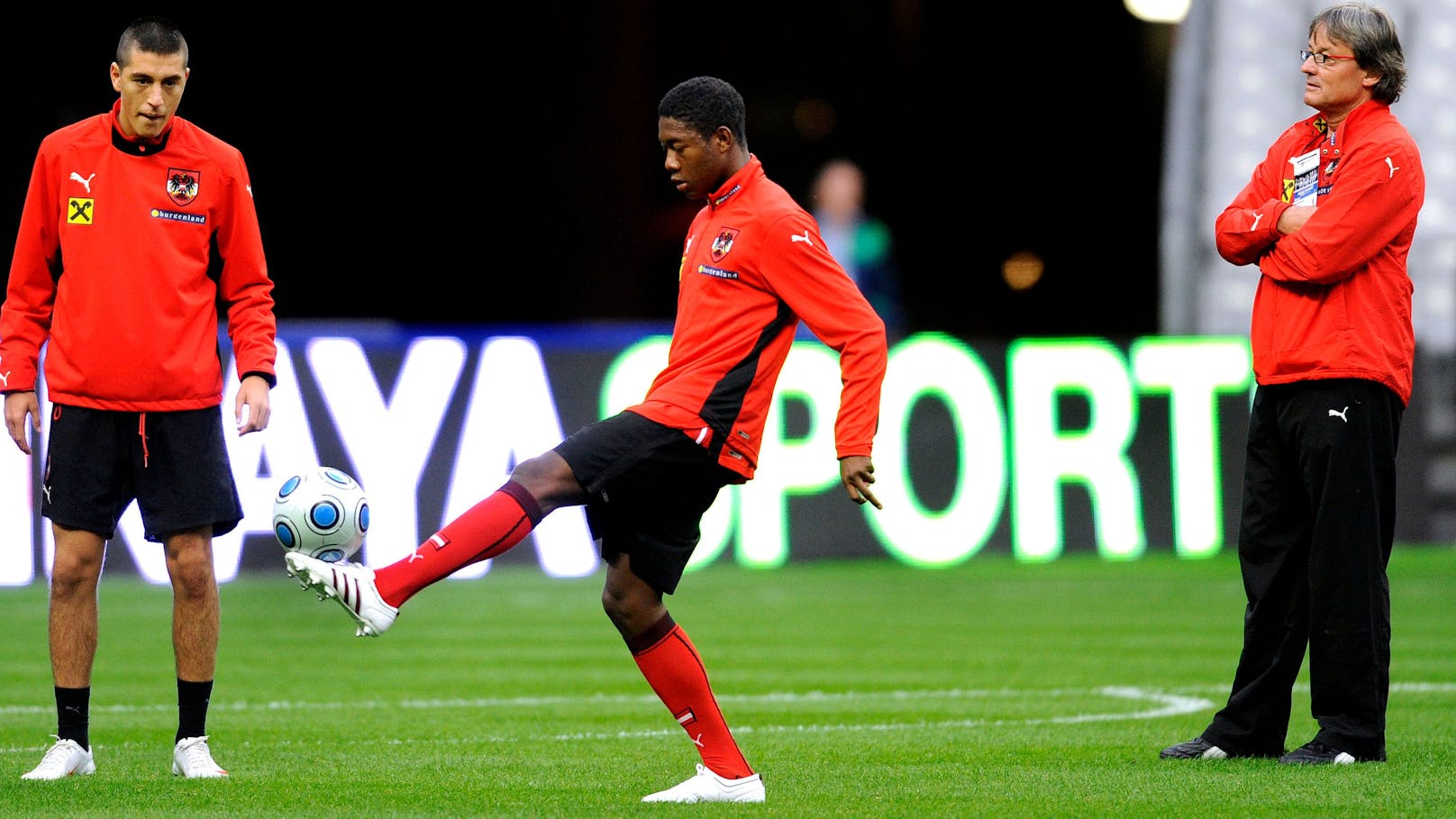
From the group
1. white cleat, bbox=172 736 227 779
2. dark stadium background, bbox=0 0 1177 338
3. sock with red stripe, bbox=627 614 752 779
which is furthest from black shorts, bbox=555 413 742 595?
dark stadium background, bbox=0 0 1177 338

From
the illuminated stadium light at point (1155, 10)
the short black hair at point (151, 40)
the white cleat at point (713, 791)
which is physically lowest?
the white cleat at point (713, 791)

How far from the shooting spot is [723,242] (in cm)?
574

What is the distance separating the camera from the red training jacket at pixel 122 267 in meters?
6.21

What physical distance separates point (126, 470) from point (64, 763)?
34.6 inches

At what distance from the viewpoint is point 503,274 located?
83.3 feet

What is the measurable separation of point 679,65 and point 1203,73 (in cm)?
918

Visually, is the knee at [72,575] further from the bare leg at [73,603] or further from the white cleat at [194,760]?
the white cleat at [194,760]

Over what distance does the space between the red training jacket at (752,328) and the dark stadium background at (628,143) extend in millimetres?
17669

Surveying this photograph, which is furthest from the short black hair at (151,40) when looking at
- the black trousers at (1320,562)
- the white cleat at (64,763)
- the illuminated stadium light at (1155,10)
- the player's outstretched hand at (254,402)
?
the illuminated stadium light at (1155,10)

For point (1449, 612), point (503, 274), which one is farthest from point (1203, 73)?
point (503, 274)

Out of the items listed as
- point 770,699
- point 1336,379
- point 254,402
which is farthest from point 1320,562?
point 254,402

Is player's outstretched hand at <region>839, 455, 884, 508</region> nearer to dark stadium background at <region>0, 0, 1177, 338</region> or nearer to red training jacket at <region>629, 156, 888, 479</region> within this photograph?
red training jacket at <region>629, 156, 888, 479</region>

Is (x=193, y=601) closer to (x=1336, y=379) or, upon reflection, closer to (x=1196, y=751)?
(x=1196, y=751)

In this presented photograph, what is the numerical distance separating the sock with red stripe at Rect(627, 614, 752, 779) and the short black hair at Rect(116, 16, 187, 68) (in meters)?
2.23
